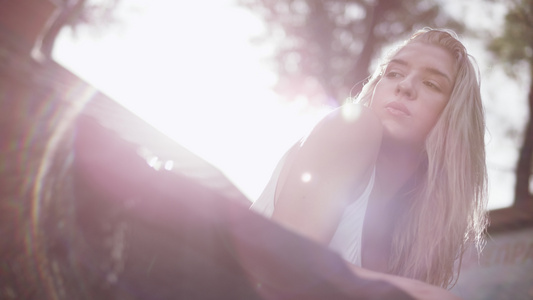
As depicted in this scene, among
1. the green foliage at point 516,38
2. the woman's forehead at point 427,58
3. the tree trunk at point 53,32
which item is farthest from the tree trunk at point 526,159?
the tree trunk at point 53,32

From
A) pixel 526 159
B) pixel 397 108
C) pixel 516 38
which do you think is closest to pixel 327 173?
pixel 397 108

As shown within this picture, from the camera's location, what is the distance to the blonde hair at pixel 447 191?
2.03m

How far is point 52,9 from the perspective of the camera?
16.8 ft

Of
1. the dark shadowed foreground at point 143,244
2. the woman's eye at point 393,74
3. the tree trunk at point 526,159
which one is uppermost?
the tree trunk at point 526,159

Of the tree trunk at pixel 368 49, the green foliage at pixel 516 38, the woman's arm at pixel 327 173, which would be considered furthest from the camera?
the tree trunk at pixel 368 49

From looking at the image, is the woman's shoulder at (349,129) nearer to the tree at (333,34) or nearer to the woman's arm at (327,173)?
the woman's arm at (327,173)

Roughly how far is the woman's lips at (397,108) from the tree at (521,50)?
1030cm

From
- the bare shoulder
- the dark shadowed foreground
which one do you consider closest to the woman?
the bare shoulder

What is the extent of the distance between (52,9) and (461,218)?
5.07 meters

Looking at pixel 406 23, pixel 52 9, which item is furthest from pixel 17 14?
pixel 406 23

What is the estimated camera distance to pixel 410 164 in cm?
229

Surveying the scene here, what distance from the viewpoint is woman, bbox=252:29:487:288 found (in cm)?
150

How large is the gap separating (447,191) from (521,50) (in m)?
11.6

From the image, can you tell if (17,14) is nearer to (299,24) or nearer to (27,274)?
(27,274)
